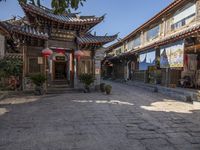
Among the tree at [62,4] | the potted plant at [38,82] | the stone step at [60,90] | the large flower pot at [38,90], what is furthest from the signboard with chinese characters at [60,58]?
the tree at [62,4]

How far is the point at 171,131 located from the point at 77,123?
285 cm

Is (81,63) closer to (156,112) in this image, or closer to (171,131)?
(156,112)

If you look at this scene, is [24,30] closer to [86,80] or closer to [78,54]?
[78,54]

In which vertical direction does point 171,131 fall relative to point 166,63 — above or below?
below

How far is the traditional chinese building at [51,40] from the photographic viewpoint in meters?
13.5

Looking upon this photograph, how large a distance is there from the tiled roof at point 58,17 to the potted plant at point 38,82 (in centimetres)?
383

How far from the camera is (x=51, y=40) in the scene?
14.6m

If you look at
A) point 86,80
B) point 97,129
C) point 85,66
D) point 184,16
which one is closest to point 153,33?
point 184,16

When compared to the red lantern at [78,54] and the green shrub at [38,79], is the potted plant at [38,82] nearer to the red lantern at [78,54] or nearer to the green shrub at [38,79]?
the green shrub at [38,79]

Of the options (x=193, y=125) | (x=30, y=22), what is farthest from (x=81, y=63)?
(x=193, y=125)

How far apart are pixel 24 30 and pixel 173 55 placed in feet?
30.9

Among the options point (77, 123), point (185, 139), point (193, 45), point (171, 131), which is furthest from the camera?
point (193, 45)

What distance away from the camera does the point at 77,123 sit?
6871mm

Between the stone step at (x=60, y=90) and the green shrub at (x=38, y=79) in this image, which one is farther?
the stone step at (x=60, y=90)
